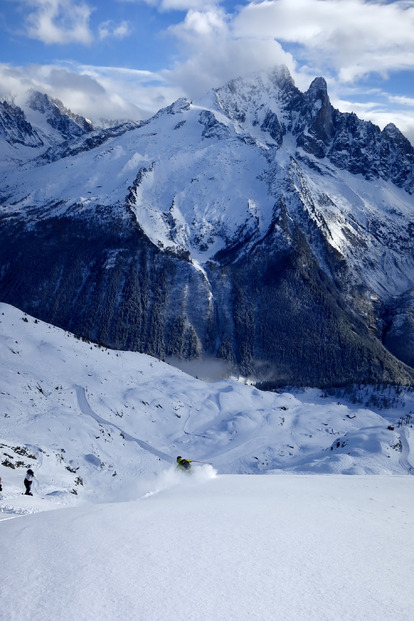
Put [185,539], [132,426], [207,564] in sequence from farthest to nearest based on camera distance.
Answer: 1. [132,426]
2. [185,539]
3. [207,564]

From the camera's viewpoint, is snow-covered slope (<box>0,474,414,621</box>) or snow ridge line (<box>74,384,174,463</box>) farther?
snow ridge line (<box>74,384,174,463</box>)

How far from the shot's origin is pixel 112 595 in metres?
7.65

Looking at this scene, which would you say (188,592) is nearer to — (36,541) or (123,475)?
Result: (36,541)

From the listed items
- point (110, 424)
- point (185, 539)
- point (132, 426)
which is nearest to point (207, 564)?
point (185, 539)

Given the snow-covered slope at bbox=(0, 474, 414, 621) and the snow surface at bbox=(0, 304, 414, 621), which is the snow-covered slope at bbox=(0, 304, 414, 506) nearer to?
the snow surface at bbox=(0, 304, 414, 621)

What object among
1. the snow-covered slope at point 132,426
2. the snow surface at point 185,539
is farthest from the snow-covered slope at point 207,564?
the snow-covered slope at point 132,426

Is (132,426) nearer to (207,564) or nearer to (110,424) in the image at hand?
(110,424)

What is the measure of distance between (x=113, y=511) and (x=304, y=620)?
7512 mm

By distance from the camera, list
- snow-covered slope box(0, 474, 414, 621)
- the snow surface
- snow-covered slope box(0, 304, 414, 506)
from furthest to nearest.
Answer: snow-covered slope box(0, 304, 414, 506), the snow surface, snow-covered slope box(0, 474, 414, 621)

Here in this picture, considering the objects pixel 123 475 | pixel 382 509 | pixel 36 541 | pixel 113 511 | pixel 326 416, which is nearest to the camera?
pixel 36 541

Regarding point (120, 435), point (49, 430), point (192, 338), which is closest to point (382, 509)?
point (49, 430)

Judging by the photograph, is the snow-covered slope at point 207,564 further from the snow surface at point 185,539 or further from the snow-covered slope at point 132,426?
the snow-covered slope at point 132,426

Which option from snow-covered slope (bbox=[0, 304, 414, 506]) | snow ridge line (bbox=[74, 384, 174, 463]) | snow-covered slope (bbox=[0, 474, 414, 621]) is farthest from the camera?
snow ridge line (bbox=[74, 384, 174, 463])

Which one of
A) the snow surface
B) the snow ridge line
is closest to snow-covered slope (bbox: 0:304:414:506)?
the snow ridge line
